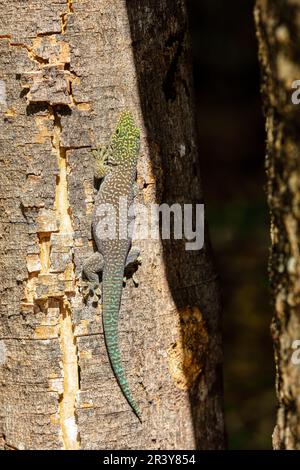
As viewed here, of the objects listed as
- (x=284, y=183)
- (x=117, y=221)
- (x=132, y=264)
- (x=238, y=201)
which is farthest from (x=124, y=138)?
(x=238, y=201)

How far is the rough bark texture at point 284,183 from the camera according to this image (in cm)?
225

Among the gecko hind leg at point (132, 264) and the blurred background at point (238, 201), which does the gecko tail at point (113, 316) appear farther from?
the blurred background at point (238, 201)

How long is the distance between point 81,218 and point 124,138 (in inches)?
12.8

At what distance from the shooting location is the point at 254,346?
6668 mm

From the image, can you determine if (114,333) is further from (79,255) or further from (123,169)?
(123,169)

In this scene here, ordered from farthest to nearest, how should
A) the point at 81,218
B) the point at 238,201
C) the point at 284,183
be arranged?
the point at 238,201 < the point at 81,218 < the point at 284,183

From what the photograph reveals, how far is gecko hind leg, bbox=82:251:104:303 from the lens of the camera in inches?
113

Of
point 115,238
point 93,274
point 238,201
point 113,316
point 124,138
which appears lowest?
point 113,316

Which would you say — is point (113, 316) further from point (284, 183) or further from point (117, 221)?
point (284, 183)

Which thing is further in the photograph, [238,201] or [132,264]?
[238,201]

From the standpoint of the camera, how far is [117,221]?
2924mm

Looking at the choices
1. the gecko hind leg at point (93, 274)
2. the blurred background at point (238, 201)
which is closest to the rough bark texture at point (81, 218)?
the gecko hind leg at point (93, 274)
